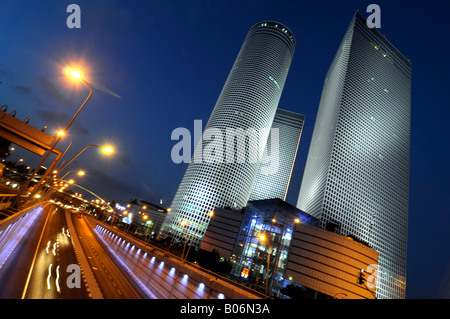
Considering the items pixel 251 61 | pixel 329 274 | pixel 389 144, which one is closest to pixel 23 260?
pixel 329 274

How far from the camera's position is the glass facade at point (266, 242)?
9100cm

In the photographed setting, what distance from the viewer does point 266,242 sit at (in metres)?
89.1

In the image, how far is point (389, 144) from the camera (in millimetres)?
169000

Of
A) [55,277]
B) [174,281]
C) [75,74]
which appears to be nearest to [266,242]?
[174,281]

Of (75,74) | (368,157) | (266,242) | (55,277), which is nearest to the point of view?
(75,74)

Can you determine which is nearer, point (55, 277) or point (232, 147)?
point (55, 277)

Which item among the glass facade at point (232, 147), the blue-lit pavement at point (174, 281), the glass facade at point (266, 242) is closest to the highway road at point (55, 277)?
the blue-lit pavement at point (174, 281)

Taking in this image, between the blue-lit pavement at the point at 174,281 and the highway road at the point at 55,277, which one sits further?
the blue-lit pavement at the point at 174,281

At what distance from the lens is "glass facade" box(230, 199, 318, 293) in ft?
299

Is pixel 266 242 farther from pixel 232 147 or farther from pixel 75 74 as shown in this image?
pixel 75 74

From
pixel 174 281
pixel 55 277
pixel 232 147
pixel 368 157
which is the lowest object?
pixel 55 277

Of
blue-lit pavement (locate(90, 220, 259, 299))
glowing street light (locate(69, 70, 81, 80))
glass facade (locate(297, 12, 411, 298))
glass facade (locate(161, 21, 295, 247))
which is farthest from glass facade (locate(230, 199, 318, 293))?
glowing street light (locate(69, 70, 81, 80))

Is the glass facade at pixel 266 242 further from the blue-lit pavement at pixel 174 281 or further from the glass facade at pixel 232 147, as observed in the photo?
the blue-lit pavement at pixel 174 281
